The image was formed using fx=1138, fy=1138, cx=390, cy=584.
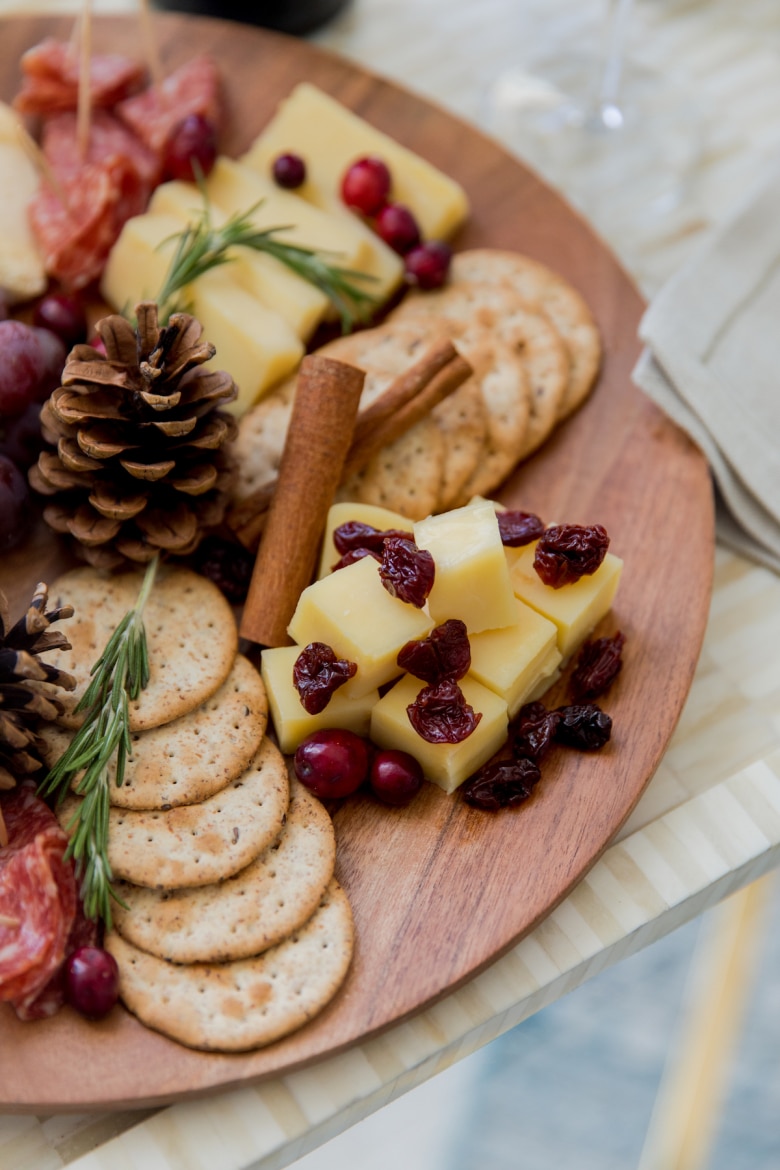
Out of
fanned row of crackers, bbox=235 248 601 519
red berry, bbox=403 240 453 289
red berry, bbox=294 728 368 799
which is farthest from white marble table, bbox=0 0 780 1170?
red berry, bbox=403 240 453 289

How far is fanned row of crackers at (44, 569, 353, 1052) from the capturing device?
4.49 ft

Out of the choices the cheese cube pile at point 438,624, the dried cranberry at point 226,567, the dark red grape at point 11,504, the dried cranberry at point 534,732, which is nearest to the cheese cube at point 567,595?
the cheese cube pile at point 438,624

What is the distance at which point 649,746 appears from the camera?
1.62m

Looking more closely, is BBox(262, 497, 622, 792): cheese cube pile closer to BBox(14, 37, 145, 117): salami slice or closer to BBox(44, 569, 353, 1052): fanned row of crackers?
BBox(44, 569, 353, 1052): fanned row of crackers

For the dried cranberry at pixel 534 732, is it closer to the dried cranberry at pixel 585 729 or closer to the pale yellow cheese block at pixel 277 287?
the dried cranberry at pixel 585 729

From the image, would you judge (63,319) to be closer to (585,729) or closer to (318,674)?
(318,674)

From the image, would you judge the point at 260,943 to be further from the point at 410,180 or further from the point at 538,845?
the point at 410,180

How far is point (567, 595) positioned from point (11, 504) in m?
0.85

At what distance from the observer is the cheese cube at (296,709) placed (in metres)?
1.58

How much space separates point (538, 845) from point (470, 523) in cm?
45

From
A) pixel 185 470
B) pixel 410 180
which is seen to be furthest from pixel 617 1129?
pixel 410 180

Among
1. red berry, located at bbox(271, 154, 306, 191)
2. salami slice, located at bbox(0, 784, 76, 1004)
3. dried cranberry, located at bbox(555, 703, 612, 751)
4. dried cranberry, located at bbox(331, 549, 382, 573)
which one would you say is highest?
red berry, located at bbox(271, 154, 306, 191)

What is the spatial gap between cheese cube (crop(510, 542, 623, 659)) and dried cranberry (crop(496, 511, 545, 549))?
0.07 ft

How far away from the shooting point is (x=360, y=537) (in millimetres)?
1688
